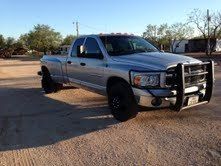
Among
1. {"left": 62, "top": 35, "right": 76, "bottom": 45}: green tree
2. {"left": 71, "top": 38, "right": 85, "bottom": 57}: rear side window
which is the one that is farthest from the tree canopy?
{"left": 71, "top": 38, "right": 85, "bottom": 57}: rear side window

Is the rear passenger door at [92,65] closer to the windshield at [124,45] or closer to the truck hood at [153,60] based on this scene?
the windshield at [124,45]

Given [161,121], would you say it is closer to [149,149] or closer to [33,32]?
[149,149]

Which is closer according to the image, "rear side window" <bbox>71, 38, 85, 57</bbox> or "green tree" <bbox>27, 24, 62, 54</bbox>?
"rear side window" <bbox>71, 38, 85, 57</bbox>

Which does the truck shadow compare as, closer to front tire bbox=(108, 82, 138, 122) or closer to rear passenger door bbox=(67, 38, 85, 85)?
front tire bbox=(108, 82, 138, 122)

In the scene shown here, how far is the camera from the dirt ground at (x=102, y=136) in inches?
225

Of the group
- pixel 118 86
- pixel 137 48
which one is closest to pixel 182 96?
pixel 118 86

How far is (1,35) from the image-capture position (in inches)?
3755

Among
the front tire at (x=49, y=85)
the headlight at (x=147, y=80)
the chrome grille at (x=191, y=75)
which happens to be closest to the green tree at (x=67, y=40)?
the front tire at (x=49, y=85)

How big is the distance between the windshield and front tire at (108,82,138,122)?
0.97 metres

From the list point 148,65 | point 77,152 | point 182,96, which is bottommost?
point 77,152

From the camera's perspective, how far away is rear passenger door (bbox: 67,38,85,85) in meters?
9.81

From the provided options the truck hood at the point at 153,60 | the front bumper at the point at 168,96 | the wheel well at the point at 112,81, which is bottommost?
the front bumper at the point at 168,96

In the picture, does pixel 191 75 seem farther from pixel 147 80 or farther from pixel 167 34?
pixel 167 34

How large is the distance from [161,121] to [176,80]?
3.38 feet
